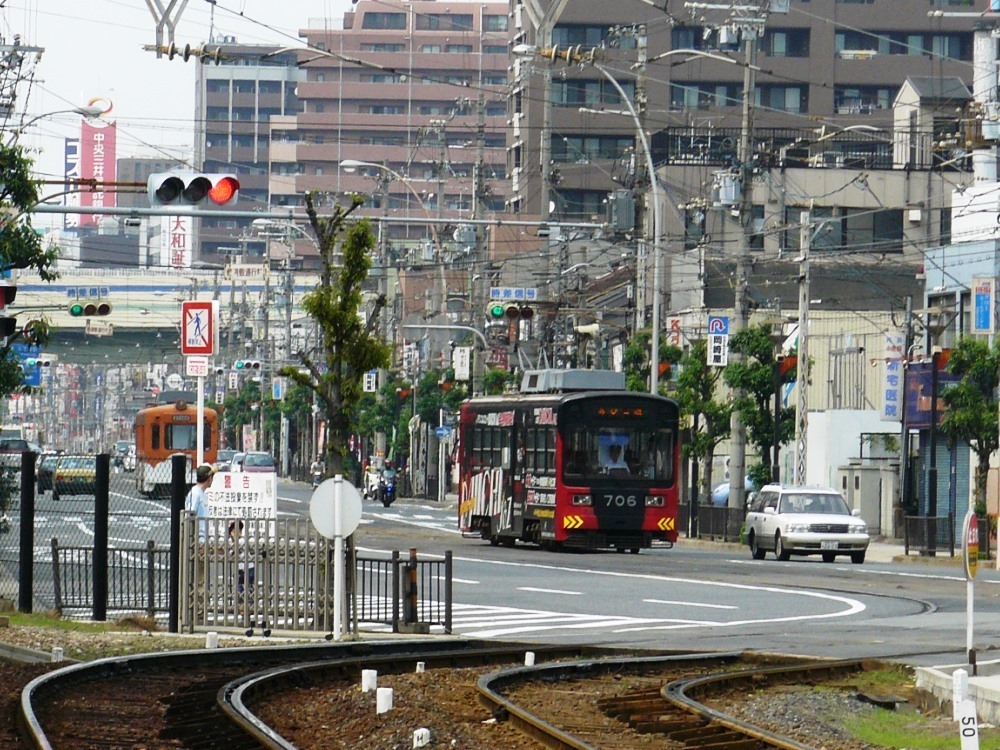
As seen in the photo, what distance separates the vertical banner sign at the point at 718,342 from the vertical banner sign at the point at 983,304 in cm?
697

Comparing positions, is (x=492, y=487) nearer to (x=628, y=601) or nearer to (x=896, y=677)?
(x=628, y=601)

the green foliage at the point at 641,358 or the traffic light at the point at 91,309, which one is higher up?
the traffic light at the point at 91,309

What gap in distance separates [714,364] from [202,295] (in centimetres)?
9999

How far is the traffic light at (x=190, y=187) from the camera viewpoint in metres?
27.0

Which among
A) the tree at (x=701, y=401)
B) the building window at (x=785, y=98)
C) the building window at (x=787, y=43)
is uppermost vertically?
the building window at (x=787, y=43)

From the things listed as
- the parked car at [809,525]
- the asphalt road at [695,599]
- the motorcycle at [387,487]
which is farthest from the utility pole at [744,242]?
the motorcycle at [387,487]

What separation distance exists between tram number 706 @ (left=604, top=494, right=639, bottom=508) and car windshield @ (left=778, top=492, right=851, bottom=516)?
3957mm

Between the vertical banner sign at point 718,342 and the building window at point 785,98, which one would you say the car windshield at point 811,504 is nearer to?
the vertical banner sign at point 718,342

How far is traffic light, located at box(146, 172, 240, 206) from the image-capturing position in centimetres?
2705

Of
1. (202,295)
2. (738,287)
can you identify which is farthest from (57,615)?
(202,295)

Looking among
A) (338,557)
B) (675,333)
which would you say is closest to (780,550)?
(338,557)

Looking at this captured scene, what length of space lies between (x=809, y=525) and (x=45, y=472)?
20480 millimetres

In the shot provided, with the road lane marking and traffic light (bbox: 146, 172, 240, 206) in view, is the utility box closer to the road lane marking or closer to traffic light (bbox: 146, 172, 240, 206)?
the road lane marking

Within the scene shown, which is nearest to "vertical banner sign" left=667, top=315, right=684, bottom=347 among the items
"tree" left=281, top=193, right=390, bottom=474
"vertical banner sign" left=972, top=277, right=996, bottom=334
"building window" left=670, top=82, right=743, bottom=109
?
"vertical banner sign" left=972, top=277, right=996, bottom=334
